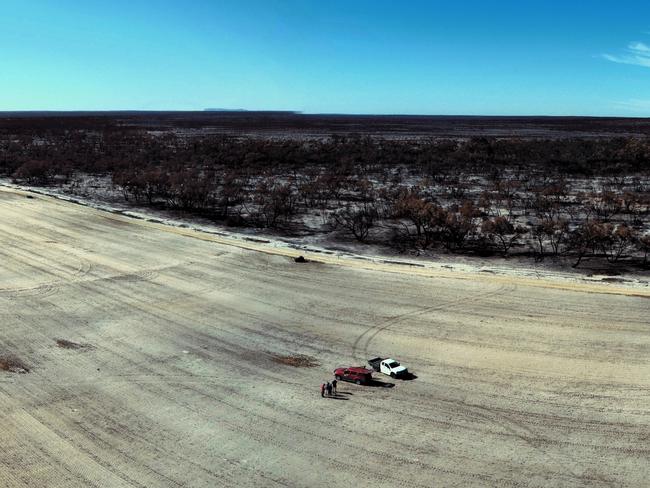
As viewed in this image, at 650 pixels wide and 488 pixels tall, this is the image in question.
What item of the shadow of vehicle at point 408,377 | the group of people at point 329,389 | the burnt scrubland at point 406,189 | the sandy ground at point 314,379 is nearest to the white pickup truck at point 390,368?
the shadow of vehicle at point 408,377

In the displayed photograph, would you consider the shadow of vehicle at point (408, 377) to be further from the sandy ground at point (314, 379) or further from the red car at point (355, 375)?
the red car at point (355, 375)

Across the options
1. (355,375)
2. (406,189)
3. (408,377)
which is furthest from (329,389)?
(406,189)

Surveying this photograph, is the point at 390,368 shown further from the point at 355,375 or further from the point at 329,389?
the point at 329,389

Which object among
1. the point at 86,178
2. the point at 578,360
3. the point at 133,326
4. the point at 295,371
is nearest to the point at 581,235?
the point at 578,360

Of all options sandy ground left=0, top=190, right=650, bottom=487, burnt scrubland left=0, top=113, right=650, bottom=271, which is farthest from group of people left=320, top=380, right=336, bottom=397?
burnt scrubland left=0, top=113, right=650, bottom=271

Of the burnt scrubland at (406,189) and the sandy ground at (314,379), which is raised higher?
the burnt scrubland at (406,189)

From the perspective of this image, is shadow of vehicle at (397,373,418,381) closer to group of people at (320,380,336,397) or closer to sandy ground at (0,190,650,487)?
sandy ground at (0,190,650,487)
